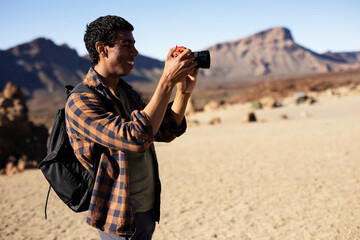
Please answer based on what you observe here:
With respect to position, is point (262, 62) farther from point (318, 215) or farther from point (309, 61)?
point (318, 215)

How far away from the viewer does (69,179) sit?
54.2 inches

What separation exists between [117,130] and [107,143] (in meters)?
0.07

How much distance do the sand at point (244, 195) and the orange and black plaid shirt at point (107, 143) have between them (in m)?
2.53

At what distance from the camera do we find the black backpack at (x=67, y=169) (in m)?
1.38

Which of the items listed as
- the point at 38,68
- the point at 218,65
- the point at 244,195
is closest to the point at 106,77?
the point at 244,195

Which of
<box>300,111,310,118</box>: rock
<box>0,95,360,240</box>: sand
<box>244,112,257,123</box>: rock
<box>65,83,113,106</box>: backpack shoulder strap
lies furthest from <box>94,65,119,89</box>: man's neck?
<box>300,111,310,118</box>: rock

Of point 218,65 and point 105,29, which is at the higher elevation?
point 218,65

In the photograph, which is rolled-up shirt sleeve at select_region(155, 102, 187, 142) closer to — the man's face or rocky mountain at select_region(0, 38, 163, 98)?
the man's face

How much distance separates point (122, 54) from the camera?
1.44m

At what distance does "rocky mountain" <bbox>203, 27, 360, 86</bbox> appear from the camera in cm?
12462

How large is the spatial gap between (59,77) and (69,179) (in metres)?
93.3

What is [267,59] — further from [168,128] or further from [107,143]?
[107,143]

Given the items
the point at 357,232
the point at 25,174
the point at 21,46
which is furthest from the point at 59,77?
the point at 357,232

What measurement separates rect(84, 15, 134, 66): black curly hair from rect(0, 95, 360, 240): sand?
282 cm
